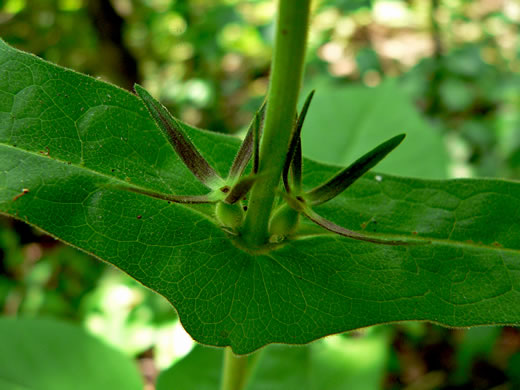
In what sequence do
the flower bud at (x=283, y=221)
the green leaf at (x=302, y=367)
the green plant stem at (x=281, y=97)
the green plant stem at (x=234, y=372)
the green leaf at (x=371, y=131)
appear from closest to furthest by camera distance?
1. the green plant stem at (x=281, y=97)
2. the flower bud at (x=283, y=221)
3. the green plant stem at (x=234, y=372)
4. the green leaf at (x=302, y=367)
5. the green leaf at (x=371, y=131)

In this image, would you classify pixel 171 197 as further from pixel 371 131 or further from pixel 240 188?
pixel 371 131

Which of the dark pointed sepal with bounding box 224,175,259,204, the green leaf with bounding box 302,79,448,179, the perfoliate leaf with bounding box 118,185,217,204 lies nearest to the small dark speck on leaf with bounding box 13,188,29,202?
the perfoliate leaf with bounding box 118,185,217,204

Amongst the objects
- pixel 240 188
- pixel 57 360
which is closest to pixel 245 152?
pixel 240 188

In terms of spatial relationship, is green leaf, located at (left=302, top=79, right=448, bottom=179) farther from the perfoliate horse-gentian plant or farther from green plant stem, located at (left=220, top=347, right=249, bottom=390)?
the perfoliate horse-gentian plant

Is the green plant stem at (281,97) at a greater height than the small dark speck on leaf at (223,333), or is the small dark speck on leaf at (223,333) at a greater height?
the green plant stem at (281,97)

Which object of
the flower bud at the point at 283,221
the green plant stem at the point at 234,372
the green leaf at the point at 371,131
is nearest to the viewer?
the flower bud at the point at 283,221

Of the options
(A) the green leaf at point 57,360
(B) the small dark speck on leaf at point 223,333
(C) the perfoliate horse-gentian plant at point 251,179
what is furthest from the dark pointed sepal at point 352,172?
(A) the green leaf at point 57,360

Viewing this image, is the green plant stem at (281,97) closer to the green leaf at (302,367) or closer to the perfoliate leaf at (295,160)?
the perfoliate leaf at (295,160)

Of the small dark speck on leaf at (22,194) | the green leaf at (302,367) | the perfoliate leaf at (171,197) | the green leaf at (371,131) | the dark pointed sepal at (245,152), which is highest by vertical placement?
the dark pointed sepal at (245,152)

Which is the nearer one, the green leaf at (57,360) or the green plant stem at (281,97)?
the green plant stem at (281,97)

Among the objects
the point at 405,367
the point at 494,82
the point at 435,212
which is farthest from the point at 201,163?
the point at 494,82
